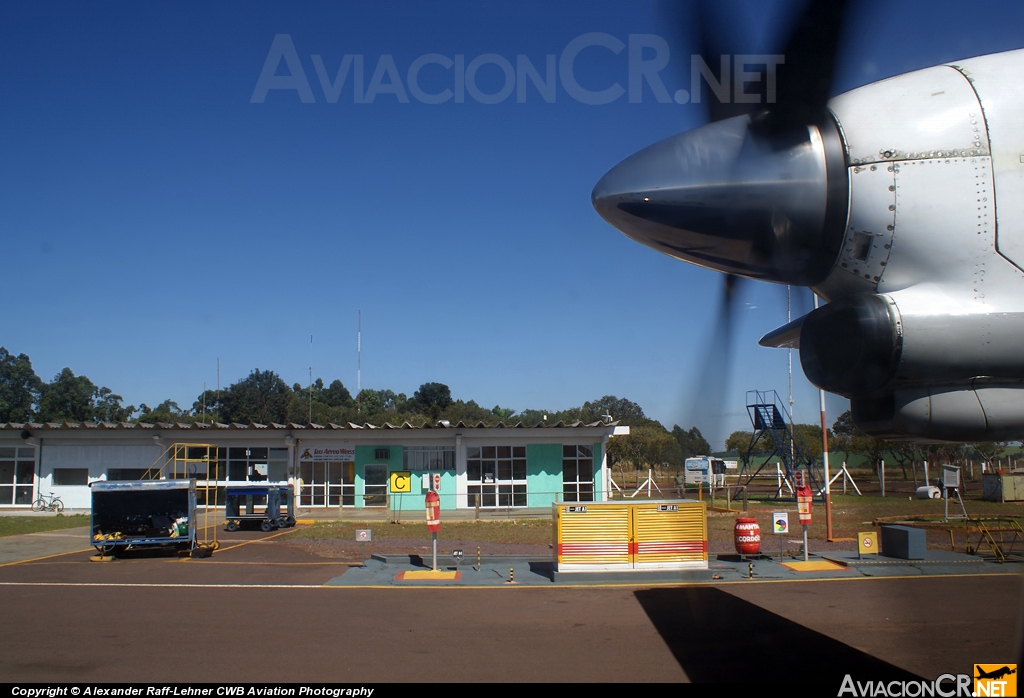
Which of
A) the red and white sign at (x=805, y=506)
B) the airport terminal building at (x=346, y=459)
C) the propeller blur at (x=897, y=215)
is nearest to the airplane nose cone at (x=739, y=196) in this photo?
the propeller blur at (x=897, y=215)

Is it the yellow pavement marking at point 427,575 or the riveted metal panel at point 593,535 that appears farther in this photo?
the riveted metal panel at point 593,535

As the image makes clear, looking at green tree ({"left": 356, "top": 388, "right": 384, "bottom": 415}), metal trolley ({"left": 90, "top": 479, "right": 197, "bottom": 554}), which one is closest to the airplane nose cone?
metal trolley ({"left": 90, "top": 479, "right": 197, "bottom": 554})

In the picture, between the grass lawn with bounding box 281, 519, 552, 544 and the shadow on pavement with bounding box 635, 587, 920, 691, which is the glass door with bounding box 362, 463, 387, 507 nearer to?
the grass lawn with bounding box 281, 519, 552, 544

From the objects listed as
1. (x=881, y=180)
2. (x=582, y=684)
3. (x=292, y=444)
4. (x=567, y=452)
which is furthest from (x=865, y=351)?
(x=292, y=444)

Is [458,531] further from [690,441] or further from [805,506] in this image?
[690,441]

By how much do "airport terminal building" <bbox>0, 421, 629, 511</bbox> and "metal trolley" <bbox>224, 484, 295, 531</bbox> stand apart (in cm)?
468

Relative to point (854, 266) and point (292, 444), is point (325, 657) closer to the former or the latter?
point (854, 266)

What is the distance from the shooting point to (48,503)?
31.6 meters

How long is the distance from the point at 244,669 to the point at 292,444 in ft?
81.1

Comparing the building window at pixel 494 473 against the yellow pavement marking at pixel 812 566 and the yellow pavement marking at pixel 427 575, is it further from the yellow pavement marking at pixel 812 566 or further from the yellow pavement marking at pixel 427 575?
the yellow pavement marking at pixel 812 566

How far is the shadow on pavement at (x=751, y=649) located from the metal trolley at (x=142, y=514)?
12803mm

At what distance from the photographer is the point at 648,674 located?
7543mm

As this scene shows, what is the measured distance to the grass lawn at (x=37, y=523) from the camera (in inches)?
969

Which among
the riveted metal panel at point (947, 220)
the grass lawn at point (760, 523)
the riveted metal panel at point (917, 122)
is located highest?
the riveted metal panel at point (917, 122)
